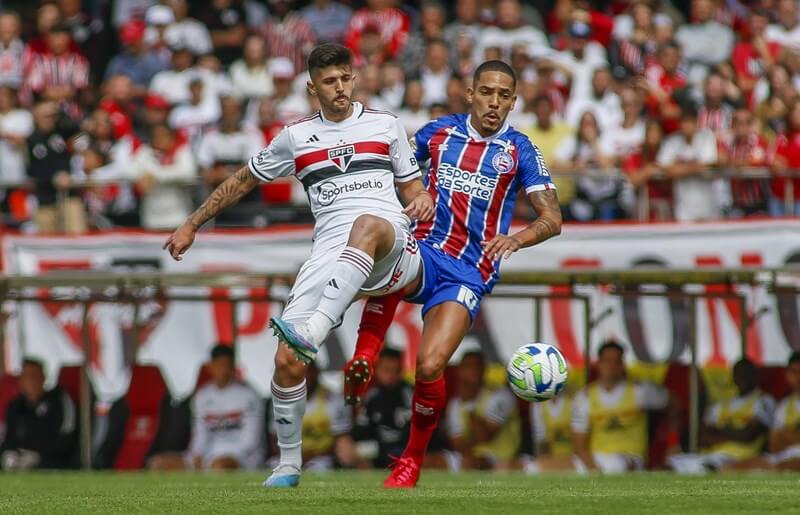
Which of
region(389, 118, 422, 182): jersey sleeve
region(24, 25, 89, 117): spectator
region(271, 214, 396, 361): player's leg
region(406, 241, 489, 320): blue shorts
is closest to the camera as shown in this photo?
region(271, 214, 396, 361): player's leg

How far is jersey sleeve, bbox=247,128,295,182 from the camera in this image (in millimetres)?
10531

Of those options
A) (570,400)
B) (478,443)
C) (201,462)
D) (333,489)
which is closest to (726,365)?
(570,400)

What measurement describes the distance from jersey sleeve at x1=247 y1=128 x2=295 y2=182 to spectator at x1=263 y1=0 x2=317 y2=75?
11376 millimetres

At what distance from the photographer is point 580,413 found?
1705 centimetres

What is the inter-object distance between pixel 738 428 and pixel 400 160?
7682 millimetres

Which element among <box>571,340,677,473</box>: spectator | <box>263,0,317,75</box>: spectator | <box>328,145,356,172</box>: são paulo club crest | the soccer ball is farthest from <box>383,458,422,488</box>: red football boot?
<box>263,0,317,75</box>: spectator

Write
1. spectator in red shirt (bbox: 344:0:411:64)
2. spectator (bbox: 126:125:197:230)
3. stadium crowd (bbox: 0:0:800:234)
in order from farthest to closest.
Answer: spectator in red shirt (bbox: 344:0:411:64) < spectator (bbox: 126:125:197:230) < stadium crowd (bbox: 0:0:800:234)

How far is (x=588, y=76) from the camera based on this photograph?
20062 mm

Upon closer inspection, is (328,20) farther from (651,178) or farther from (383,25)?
(651,178)

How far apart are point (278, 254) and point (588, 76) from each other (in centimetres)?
483

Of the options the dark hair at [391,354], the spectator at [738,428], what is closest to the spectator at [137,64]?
the dark hair at [391,354]

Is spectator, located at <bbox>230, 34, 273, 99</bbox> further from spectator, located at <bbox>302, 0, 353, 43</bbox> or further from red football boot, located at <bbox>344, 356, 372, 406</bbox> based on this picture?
red football boot, located at <bbox>344, 356, 372, 406</bbox>

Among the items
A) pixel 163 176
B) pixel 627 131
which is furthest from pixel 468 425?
pixel 163 176

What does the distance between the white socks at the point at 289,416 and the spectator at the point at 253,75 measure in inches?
456
